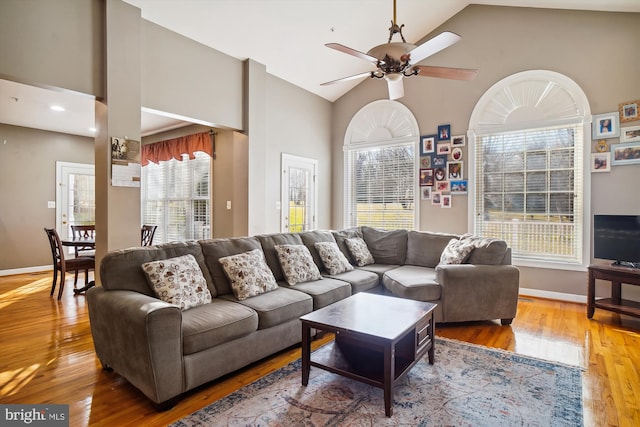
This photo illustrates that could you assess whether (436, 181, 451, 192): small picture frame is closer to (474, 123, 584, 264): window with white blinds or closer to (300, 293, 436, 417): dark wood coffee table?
(474, 123, 584, 264): window with white blinds

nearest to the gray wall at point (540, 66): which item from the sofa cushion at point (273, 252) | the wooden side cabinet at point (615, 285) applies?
the wooden side cabinet at point (615, 285)

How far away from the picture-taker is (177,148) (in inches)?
251

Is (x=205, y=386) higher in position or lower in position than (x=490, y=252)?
lower

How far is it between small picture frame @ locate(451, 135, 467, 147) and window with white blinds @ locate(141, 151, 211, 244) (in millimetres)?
4108

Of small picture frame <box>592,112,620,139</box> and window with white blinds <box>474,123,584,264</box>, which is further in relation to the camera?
window with white blinds <box>474,123,584,264</box>

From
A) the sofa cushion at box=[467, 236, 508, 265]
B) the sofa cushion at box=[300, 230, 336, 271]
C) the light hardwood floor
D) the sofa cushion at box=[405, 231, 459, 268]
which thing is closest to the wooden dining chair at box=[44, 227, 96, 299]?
the light hardwood floor

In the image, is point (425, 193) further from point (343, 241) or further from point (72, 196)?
point (72, 196)

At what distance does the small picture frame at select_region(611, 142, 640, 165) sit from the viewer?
3.94 m

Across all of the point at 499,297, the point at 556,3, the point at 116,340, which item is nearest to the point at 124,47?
the point at 116,340

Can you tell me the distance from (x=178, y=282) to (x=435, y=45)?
2616 millimetres

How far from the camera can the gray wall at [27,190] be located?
6.23 m

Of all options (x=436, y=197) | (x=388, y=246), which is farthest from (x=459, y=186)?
(x=388, y=246)

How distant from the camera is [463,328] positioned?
346cm

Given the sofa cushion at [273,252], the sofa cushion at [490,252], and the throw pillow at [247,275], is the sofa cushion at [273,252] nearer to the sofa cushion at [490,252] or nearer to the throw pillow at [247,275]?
the throw pillow at [247,275]
